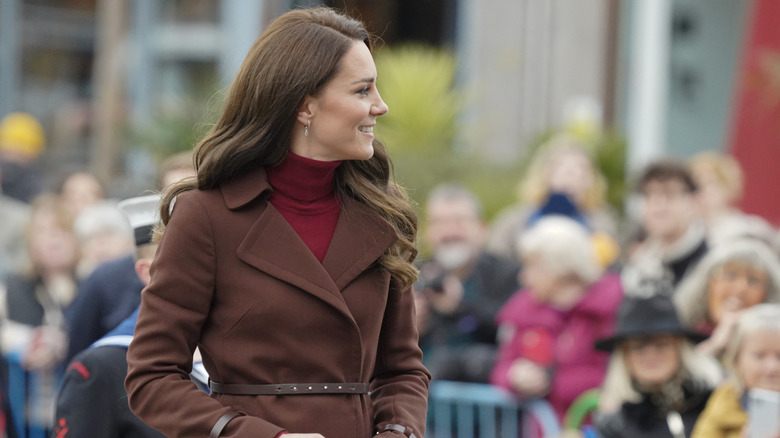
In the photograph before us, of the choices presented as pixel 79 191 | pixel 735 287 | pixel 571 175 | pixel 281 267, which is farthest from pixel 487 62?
pixel 281 267

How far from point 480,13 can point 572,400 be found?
9.89 metres

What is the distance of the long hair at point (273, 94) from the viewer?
255cm

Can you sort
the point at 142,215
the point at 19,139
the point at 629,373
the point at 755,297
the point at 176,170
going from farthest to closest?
the point at 19,139 → the point at 755,297 → the point at 629,373 → the point at 176,170 → the point at 142,215

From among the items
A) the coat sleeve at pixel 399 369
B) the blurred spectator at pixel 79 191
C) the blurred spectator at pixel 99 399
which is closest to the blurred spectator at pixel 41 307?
the blurred spectator at pixel 79 191

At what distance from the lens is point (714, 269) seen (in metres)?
5.64

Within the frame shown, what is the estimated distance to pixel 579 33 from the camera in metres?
14.6

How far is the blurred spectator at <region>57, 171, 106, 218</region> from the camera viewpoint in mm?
8195

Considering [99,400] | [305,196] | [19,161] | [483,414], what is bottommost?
[19,161]

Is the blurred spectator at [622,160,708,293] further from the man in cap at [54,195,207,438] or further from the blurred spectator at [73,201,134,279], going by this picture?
the man in cap at [54,195,207,438]

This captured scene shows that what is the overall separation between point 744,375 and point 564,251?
1775mm

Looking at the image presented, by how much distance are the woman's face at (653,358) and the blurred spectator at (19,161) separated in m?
7.38

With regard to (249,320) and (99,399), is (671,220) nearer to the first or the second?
(99,399)

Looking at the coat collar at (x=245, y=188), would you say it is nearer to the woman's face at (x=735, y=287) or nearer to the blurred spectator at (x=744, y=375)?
the blurred spectator at (x=744, y=375)

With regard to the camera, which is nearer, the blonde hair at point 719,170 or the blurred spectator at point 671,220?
the blurred spectator at point 671,220
